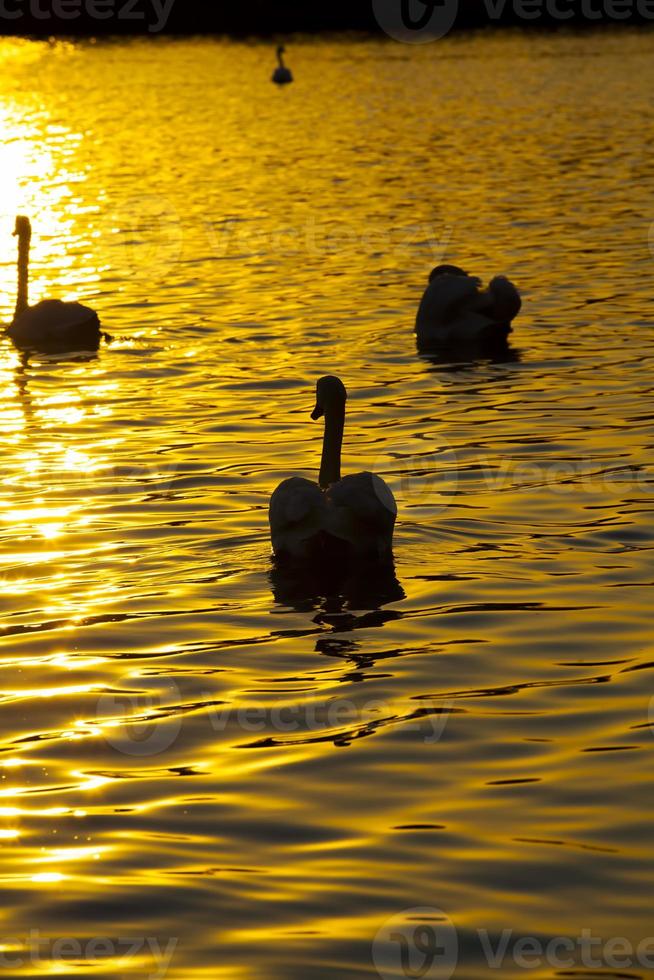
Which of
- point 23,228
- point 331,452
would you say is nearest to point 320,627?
point 331,452

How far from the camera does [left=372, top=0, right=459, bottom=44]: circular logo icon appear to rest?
89062mm

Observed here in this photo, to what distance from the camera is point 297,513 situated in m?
10.8

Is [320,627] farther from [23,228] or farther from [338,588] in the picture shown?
[23,228]

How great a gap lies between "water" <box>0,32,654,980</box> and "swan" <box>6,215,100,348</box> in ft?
1.09

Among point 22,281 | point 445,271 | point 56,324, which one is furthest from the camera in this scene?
point 22,281

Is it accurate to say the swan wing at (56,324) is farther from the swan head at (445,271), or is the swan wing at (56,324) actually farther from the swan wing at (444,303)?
the swan head at (445,271)

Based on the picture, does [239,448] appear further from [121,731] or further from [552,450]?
A: [121,731]

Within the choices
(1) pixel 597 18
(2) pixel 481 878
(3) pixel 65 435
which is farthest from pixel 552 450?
(1) pixel 597 18

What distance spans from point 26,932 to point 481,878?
65.1 inches

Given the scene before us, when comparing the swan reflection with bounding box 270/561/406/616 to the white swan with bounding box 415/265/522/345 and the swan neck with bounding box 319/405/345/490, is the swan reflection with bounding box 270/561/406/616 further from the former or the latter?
the white swan with bounding box 415/265/522/345

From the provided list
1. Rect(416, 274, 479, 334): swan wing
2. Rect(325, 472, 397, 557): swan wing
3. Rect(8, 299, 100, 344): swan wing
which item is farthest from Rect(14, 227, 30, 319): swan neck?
Rect(325, 472, 397, 557): swan wing

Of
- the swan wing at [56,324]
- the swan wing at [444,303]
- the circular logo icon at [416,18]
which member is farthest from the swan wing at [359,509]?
the circular logo icon at [416,18]

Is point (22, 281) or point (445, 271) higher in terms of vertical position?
point (445, 271)

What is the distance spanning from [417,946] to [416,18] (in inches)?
3897
